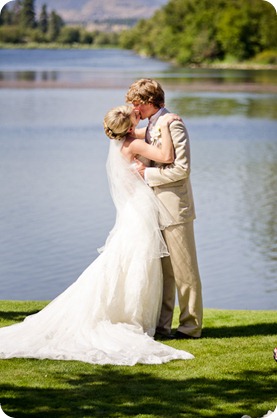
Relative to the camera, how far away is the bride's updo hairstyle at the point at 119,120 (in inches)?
271

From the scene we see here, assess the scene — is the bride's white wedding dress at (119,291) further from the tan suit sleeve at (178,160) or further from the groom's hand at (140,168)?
the tan suit sleeve at (178,160)

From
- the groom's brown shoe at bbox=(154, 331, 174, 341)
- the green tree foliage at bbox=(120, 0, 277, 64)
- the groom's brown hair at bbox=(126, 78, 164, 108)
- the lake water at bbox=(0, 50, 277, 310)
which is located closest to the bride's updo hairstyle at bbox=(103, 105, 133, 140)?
the groom's brown hair at bbox=(126, 78, 164, 108)

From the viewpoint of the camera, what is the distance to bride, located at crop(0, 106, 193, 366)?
6.76m

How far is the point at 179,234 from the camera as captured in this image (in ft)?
23.0

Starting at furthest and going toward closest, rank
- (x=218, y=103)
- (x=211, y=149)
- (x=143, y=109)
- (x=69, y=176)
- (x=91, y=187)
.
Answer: (x=218, y=103)
(x=211, y=149)
(x=69, y=176)
(x=91, y=187)
(x=143, y=109)

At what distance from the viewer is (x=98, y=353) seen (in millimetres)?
6496

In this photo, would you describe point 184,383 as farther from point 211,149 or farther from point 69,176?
point 211,149

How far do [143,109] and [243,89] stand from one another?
46651 millimetres

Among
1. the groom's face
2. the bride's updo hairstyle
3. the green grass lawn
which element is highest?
the groom's face

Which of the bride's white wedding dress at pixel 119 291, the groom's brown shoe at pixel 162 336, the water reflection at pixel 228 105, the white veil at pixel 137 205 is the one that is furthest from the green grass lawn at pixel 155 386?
the water reflection at pixel 228 105

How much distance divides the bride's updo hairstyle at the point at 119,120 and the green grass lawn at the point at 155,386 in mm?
1504

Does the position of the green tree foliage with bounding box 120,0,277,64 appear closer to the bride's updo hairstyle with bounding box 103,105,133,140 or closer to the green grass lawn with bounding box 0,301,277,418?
the bride's updo hairstyle with bounding box 103,105,133,140

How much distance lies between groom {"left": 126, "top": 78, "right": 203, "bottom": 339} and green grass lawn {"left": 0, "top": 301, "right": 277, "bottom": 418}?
0.72 ft

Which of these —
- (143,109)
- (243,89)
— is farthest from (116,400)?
(243,89)
